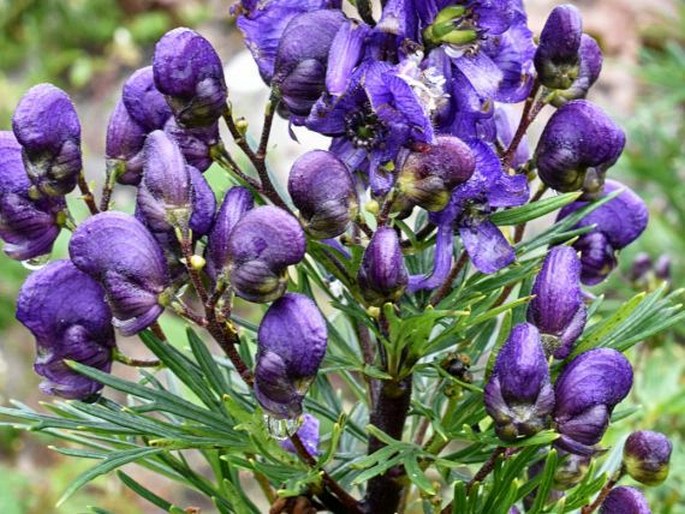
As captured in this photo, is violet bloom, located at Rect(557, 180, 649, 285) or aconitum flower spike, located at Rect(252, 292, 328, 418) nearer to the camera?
aconitum flower spike, located at Rect(252, 292, 328, 418)

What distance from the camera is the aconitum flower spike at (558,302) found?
737mm

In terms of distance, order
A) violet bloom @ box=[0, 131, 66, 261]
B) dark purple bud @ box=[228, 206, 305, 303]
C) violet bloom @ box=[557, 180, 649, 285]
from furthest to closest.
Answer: violet bloom @ box=[557, 180, 649, 285] → violet bloom @ box=[0, 131, 66, 261] → dark purple bud @ box=[228, 206, 305, 303]

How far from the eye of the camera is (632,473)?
31.8 inches

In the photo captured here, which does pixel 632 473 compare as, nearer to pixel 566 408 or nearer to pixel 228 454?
pixel 566 408

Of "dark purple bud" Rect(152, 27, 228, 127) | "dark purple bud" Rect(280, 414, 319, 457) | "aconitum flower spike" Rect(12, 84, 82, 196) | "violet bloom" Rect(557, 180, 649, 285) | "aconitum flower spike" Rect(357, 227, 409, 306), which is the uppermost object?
"dark purple bud" Rect(152, 27, 228, 127)

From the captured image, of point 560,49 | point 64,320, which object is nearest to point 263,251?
point 64,320

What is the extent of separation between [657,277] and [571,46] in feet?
2.81

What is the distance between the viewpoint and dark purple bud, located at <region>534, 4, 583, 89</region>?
760 mm

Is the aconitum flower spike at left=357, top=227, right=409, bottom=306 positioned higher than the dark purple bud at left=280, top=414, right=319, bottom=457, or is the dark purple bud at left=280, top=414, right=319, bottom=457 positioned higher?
the aconitum flower spike at left=357, top=227, right=409, bottom=306

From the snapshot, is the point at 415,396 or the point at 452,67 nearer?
the point at 452,67

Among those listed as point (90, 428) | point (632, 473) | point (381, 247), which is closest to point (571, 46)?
point (381, 247)

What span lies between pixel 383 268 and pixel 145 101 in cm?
23

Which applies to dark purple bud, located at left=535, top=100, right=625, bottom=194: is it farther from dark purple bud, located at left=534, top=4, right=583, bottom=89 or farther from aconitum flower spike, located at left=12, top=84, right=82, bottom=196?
aconitum flower spike, located at left=12, top=84, right=82, bottom=196

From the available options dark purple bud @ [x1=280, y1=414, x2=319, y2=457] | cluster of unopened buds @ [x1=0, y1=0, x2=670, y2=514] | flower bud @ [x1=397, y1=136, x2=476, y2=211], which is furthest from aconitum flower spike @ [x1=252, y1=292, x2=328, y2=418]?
dark purple bud @ [x1=280, y1=414, x2=319, y2=457]
